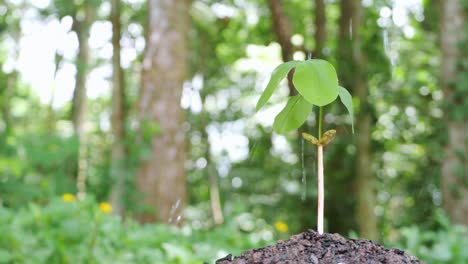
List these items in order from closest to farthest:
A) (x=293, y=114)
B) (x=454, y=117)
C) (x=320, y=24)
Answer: (x=293, y=114), (x=454, y=117), (x=320, y=24)

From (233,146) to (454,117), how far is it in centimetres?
489

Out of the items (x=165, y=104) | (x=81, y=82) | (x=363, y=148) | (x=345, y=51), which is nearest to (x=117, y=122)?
(x=165, y=104)

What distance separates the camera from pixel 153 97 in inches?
253

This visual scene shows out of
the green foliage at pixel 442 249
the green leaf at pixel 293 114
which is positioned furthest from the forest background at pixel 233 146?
the green leaf at pixel 293 114

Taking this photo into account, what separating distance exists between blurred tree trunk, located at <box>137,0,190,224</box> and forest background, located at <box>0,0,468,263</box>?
0.04ft

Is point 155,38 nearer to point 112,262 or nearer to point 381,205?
point 112,262

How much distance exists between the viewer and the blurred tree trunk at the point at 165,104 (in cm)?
624

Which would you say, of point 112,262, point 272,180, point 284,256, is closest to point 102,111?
point 272,180

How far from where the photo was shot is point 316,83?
5.28 feet

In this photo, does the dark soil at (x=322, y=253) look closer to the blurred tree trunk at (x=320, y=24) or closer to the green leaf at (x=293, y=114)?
the green leaf at (x=293, y=114)

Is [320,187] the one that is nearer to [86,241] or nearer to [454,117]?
[86,241]

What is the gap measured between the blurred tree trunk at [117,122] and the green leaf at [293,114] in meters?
4.38

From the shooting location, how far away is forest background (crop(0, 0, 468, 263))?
411cm

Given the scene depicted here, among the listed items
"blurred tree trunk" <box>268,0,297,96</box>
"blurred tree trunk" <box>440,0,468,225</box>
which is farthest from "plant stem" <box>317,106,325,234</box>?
"blurred tree trunk" <box>268,0,297,96</box>
